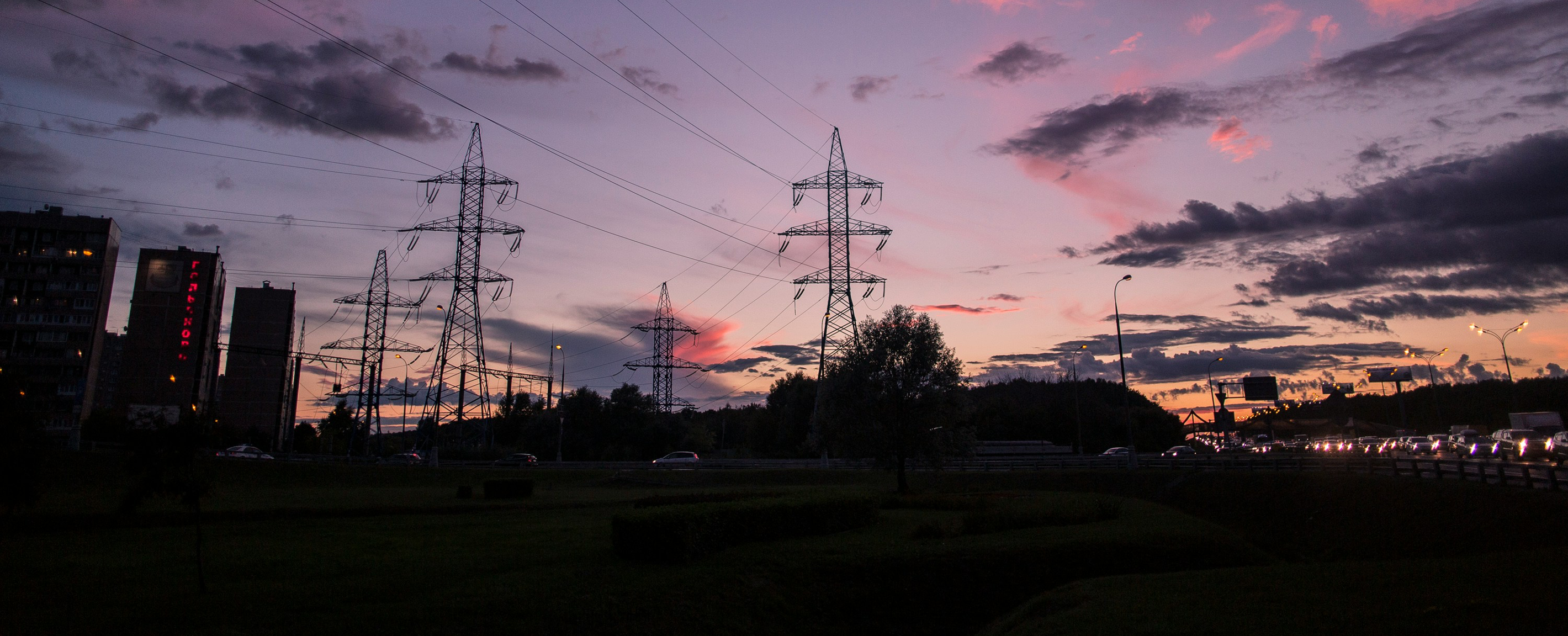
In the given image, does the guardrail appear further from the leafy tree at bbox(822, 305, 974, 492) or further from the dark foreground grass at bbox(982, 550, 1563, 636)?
the dark foreground grass at bbox(982, 550, 1563, 636)

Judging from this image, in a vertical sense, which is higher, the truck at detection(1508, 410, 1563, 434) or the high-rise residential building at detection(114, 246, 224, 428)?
the high-rise residential building at detection(114, 246, 224, 428)

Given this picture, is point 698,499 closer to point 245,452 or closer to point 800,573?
point 800,573

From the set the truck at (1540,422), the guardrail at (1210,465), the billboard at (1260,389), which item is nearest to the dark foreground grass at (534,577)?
the guardrail at (1210,465)

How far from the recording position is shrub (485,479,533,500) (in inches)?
1537

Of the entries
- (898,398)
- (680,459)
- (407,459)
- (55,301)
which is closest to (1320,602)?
(898,398)

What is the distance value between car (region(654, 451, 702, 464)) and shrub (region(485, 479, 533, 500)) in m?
29.1

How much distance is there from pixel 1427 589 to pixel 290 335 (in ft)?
751

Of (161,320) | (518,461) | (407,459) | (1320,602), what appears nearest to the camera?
(1320,602)

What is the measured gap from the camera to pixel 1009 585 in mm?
19359

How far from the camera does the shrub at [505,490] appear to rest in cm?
3903

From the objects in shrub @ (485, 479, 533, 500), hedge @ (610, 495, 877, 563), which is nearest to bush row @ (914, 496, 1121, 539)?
hedge @ (610, 495, 877, 563)

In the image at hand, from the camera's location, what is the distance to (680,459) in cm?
6881

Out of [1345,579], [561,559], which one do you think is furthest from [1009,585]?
[561,559]

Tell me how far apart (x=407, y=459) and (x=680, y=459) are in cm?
3086
